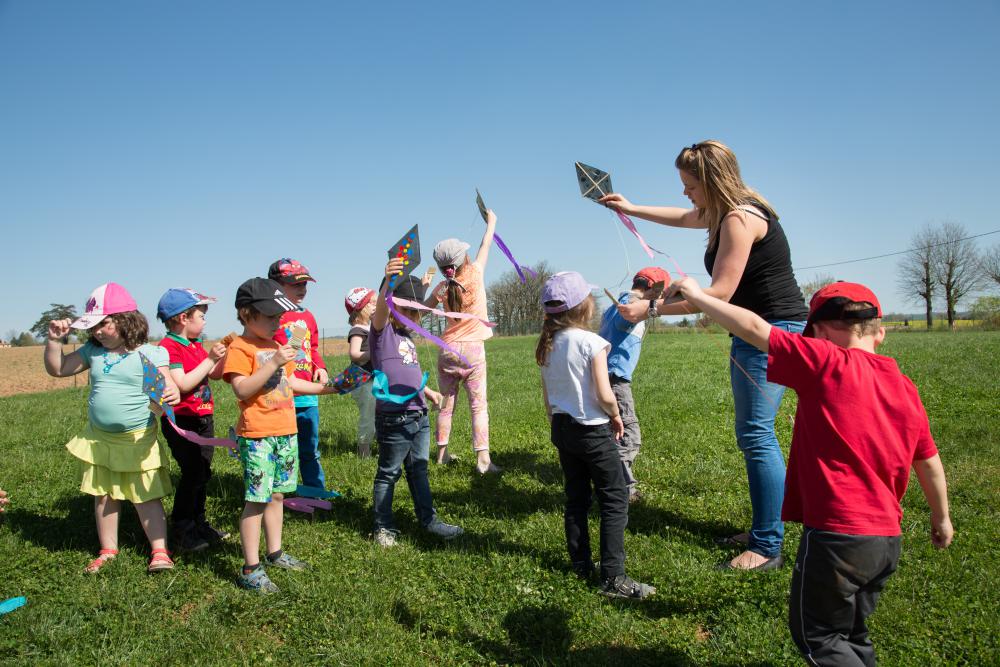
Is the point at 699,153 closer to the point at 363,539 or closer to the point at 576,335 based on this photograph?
the point at 576,335

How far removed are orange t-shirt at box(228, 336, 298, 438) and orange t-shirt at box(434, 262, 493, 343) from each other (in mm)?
1864

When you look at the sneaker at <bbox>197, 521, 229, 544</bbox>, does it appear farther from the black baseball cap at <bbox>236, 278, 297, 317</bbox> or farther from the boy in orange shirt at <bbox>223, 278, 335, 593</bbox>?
the black baseball cap at <bbox>236, 278, 297, 317</bbox>

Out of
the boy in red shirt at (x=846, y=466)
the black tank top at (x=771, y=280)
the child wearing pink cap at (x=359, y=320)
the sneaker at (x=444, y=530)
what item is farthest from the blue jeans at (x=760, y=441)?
the child wearing pink cap at (x=359, y=320)

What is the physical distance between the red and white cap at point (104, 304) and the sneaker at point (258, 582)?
1.87 m

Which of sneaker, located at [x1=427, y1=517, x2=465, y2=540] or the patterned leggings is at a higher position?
the patterned leggings

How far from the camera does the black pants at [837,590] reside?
2.20 meters

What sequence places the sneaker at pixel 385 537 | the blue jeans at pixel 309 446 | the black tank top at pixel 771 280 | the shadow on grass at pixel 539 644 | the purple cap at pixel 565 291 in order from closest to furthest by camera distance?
the shadow on grass at pixel 539 644
the black tank top at pixel 771 280
the purple cap at pixel 565 291
the sneaker at pixel 385 537
the blue jeans at pixel 309 446

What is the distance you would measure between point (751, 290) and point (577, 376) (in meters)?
1.09

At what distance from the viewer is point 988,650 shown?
287cm

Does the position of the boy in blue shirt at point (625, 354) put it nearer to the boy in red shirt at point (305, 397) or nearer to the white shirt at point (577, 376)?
the white shirt at point (577, 376)

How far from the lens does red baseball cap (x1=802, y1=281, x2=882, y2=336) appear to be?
2.34 metres

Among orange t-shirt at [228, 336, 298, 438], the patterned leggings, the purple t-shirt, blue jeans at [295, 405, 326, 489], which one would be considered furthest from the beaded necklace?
the patterned leggings

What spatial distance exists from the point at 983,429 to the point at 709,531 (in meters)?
4.46

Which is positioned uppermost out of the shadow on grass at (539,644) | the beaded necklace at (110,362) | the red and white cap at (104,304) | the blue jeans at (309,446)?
the red and white cap at (104,304)
